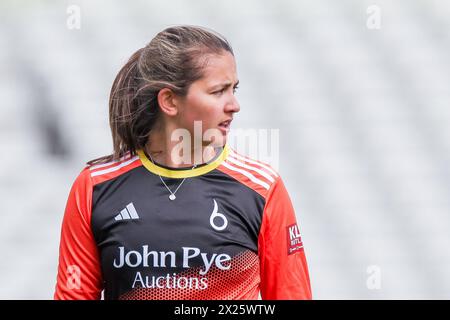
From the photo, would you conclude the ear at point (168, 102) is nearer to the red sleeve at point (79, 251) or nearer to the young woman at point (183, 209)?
the young woman at point (183, 209)

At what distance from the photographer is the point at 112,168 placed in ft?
5.62

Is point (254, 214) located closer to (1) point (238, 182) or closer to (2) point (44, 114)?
(1) point (238, 182)

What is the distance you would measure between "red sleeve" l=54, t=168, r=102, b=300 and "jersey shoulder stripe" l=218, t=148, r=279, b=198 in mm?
319

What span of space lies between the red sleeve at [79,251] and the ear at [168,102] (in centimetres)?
23

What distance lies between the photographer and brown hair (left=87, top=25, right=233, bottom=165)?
1648mm

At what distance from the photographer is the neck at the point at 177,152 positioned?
1688mm

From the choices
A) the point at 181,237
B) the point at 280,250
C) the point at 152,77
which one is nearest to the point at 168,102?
the point at 152,77

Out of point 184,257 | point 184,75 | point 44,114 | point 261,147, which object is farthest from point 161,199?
point 44,114

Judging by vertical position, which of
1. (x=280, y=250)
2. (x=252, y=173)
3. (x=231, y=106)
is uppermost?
(x=231, y=106)

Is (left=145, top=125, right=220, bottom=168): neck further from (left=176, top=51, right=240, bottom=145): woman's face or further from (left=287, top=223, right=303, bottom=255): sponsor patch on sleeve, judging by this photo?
(left=287, top=223, right=303, bottom=255): sponsor patch on sleeve

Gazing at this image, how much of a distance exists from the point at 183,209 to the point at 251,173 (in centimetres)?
18

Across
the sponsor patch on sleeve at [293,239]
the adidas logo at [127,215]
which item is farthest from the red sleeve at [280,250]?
the adidas logo at [127,215]

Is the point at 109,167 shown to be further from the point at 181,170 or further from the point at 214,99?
the point at 214,99

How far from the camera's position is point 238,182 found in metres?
1.68
